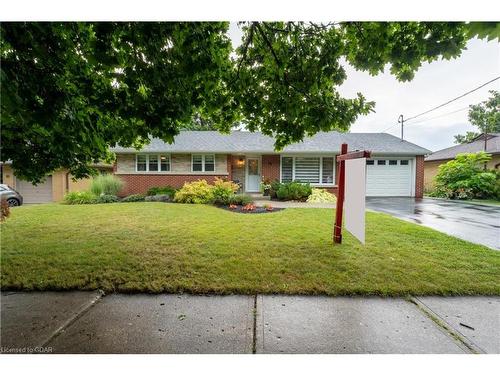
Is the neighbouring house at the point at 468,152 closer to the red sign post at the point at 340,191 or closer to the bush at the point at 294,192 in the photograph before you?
the bush at the point at 294,192

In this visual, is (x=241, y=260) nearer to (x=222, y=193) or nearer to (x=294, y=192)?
(x=222, y=193)

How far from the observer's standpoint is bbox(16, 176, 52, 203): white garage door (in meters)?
11.5

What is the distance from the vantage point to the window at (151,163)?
47.0 feet

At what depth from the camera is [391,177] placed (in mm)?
14859

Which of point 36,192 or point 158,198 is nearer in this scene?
point 36,192

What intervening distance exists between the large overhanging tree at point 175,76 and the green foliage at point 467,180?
1409 centimetres

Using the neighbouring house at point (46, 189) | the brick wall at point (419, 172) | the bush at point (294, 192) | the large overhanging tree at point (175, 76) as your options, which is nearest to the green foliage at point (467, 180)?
the brick wall at point (419, 172)

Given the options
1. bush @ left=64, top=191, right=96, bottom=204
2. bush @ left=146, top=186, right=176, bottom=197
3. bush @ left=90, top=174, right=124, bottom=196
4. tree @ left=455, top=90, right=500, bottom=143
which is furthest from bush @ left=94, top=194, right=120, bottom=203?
tree @ left=455, top=90, right=500, bottom=143

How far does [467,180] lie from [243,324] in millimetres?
17345

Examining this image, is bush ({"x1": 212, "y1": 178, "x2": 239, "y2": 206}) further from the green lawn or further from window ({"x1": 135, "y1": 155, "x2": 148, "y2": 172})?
window ({"x1": 135, "y1": 155, "x2": 148, "y2": 172})

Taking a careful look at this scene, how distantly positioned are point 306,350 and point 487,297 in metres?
2.39

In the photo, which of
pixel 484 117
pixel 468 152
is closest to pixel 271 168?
pixel 468 152

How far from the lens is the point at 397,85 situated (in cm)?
373

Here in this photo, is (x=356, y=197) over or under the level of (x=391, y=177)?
under
